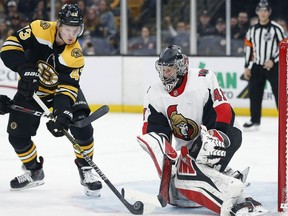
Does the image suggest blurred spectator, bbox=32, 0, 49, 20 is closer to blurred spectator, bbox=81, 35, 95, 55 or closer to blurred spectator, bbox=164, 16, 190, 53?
blurred spectator, bbox=81, 35, 95, 55

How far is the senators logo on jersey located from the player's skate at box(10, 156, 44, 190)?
3.07 feet

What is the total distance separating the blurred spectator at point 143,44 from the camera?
969 centimetres

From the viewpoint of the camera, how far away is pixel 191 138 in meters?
4.24

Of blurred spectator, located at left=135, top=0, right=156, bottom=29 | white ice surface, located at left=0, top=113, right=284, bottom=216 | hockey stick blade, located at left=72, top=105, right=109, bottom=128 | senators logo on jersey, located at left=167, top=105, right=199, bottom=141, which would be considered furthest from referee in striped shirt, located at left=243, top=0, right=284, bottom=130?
senators logo on jersey, located at left=167, top=105, right=199, bottom=141

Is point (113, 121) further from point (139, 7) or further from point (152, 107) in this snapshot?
point (152, 107)

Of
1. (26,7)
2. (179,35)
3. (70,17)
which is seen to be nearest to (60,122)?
(70,17)

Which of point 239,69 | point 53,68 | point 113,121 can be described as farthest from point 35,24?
point 239,69

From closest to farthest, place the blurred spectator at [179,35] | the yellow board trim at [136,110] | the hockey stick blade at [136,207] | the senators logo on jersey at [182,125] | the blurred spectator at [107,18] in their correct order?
the hockey stick blade at [136,207] → the senators logo on jersey at [182,125] → the yellow board trim at [136,110] → the blurred spectator at [179,35] → the blurred spectator at [107,18]

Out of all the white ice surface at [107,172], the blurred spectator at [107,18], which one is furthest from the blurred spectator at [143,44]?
the white ice surface at [107,172]

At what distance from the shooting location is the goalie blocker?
3943mm

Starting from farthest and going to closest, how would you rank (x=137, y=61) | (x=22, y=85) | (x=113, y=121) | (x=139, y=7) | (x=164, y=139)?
(x=139, y=7), (x=137, y=61), (x=113, y=121), (x=22, y=85), (x=164, y=139)

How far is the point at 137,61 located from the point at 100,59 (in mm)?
372

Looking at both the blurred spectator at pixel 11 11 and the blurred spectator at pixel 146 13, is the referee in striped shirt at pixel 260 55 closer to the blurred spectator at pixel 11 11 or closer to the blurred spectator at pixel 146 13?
the blurred spectator at pixel 146 13

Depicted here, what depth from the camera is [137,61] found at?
901cm
